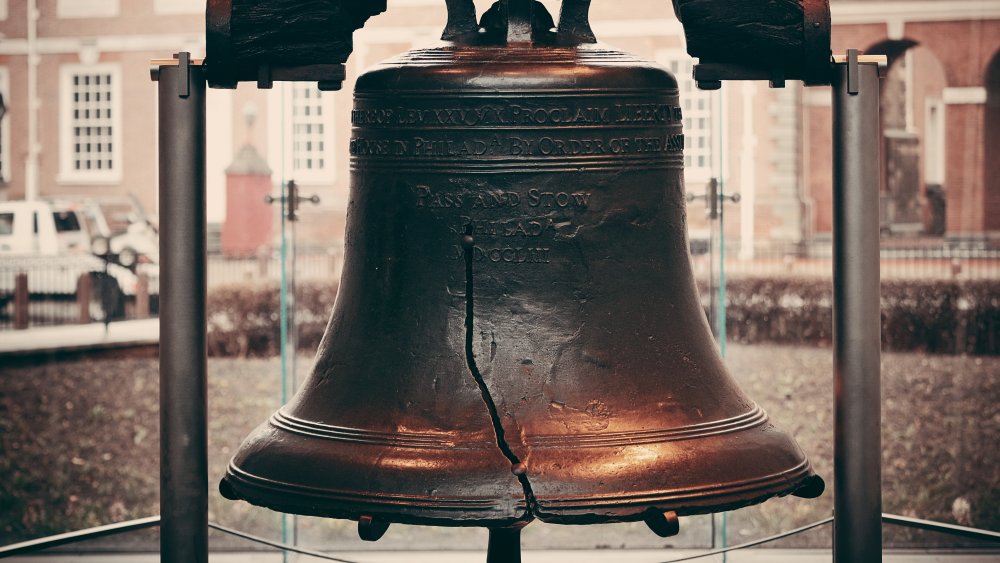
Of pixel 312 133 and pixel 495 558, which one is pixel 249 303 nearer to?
pixel 312 133

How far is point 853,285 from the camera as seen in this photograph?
2.37 metres

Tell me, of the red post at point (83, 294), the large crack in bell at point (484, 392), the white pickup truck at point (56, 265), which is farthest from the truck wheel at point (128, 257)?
the large crack in bell at point (484, 392)

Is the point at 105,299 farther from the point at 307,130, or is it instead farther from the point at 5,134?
the point at 307,130

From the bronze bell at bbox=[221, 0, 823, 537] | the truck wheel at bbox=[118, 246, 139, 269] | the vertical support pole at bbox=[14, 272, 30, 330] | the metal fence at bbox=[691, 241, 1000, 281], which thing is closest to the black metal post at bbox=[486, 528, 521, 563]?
the bronze bell at bbox=[221, 0, 823, 537]

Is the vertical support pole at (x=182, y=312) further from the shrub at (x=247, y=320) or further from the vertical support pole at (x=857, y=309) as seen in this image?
the shrub at (x=247, y=320)

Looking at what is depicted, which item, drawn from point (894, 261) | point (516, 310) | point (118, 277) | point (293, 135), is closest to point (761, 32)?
point (516, 310)

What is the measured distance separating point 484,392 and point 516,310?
0.15 meters

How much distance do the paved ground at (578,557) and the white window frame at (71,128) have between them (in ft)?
6.34

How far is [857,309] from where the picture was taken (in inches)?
93.4

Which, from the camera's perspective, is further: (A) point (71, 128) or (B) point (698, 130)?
(A) point (71, 128)

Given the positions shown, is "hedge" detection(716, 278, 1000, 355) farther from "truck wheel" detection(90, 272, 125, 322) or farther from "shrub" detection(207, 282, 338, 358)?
"truck wheel" detection(90, 272, 125, 322)

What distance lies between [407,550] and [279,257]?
1245mm

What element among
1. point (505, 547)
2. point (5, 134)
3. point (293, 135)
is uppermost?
point (5, 134)

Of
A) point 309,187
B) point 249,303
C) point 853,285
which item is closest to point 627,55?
point 853,285
